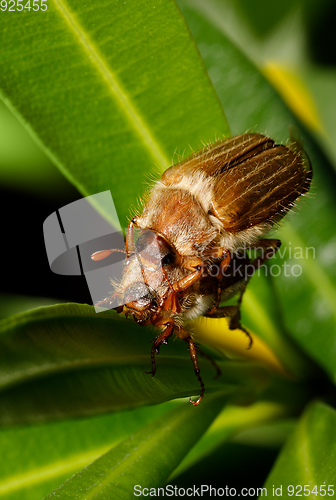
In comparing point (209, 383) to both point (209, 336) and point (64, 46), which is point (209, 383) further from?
point (64, 46)

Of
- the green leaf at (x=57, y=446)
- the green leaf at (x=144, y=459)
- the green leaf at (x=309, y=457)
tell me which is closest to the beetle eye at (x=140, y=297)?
the green leaf at (x=144, y=459)

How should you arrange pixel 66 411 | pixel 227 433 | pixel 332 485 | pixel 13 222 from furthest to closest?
1. pixel 13 222
2. pixel 227 433
3. pixel 332 485
4. pixel 66 411

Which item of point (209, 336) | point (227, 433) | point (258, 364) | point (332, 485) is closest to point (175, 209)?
point (209, 336)

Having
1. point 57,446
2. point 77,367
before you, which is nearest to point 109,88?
point 77,367

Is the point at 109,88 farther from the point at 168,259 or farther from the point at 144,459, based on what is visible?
the point at 144,459

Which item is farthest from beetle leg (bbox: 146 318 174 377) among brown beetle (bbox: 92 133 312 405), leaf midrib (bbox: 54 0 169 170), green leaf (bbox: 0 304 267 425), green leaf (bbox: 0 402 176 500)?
leaf midrib (bbox: 54 0 169 170)

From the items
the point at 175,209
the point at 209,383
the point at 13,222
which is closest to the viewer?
the point at 209,383
